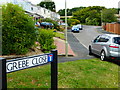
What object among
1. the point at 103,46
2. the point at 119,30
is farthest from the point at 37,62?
the point at 119,30

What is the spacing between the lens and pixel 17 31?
28.9ft

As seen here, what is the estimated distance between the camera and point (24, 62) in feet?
10.8

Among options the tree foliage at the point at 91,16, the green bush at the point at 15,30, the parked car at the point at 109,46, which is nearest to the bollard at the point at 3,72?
the green bush at the point at 15,30

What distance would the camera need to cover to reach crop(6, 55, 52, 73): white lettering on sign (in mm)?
3090

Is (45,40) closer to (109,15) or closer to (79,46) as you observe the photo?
(79,46)

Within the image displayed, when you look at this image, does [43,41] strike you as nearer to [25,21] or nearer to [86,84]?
[25,21]

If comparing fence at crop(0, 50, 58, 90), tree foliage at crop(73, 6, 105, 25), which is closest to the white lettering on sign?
fence at crop(0, 50, 58, 90)

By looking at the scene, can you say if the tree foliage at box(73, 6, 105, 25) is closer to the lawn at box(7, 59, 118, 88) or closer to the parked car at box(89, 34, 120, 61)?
the parked car at box(89, 34, 120, 61)

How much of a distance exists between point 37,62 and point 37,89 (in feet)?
5.20

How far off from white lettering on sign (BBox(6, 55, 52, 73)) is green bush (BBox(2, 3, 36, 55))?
214 inches

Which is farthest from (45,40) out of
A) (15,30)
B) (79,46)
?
(79,46)

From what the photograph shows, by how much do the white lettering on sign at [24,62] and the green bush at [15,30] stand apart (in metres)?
5.43

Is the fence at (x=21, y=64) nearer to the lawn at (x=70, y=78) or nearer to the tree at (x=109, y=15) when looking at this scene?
the lawn at (x=70, y=78)

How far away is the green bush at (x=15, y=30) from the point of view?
341 inches
